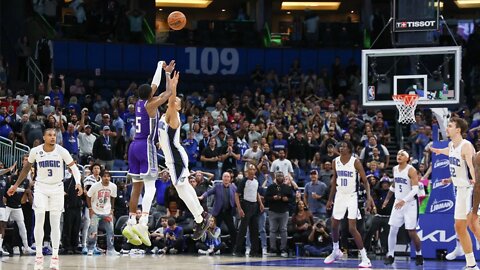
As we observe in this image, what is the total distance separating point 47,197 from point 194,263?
4.29m

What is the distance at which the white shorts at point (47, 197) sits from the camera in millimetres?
16438

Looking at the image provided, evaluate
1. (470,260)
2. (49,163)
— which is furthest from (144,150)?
(470,260)

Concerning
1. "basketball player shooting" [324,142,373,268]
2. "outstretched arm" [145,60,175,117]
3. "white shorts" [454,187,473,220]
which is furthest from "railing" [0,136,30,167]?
"white shorts" [454,187,473,220]

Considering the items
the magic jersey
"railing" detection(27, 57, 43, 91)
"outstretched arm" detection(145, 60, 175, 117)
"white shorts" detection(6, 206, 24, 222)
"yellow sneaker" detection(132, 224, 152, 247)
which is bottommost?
"white shorts" detection(6, 206, 24, 222)

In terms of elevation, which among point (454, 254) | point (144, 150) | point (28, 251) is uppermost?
point (144, 150)

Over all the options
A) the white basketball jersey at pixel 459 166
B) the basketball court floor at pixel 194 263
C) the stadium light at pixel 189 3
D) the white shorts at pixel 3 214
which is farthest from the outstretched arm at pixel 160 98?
the stadium light at pixel 189 3

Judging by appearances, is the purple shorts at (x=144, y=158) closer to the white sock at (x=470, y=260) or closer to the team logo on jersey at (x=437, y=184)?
the white sock at (x=470, y=260)

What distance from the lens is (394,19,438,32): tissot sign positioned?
22020mm

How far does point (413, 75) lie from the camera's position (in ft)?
74.4

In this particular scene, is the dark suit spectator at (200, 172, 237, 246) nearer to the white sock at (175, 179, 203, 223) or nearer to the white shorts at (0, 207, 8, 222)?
the white shorts at (0, 207, 8, 222)

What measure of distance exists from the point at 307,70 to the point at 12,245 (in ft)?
55.5

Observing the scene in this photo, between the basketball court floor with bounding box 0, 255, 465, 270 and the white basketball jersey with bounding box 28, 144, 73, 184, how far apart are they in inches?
85.4

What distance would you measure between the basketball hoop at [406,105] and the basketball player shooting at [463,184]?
5547 millimetres

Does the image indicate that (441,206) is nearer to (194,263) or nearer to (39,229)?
(194,263)
